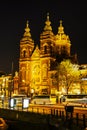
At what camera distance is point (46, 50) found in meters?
94.9

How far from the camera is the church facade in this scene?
89938 millimetres

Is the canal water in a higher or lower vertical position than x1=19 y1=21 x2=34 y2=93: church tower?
lower

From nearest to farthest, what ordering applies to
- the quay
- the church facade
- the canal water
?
1. the quay
2. the canal water
3. the church facade

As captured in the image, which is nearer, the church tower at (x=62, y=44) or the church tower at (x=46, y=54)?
the church tower at (x=46, y=54)

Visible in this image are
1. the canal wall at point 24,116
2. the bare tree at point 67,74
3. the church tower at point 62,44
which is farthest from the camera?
the church tower at point 62,44

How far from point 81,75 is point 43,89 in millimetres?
13692

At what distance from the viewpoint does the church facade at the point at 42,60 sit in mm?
89938

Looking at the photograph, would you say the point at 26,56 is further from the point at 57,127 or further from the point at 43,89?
the point at 57,127

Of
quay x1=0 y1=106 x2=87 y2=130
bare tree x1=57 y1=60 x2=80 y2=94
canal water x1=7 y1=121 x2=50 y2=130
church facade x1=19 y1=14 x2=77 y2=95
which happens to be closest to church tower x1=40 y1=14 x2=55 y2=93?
church facade x1=19 y1=14 x2=77 y2=95

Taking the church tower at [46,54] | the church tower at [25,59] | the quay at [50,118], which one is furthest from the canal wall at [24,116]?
the church tower at [25,59]

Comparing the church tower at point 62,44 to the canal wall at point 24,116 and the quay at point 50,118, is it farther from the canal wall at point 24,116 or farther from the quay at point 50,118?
the quay at point 50,118

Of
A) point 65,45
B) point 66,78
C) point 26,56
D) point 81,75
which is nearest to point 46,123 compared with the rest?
point 66,78

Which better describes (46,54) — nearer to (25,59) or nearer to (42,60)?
(42,60)

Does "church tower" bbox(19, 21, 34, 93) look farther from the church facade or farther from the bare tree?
Answer: the bare tree
